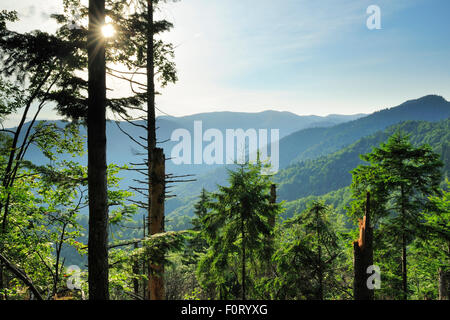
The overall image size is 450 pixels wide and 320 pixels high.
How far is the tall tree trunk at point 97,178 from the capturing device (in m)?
4.33

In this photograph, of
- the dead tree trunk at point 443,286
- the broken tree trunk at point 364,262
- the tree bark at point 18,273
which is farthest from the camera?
the dead tree trunk at point 443,286

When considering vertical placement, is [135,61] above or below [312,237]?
above

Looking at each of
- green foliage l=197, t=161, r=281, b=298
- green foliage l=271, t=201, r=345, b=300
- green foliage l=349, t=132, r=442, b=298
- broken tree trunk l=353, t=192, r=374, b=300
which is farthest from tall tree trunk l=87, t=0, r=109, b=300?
green foliage l=349, t=132, r=442, b=298

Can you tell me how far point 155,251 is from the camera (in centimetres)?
462

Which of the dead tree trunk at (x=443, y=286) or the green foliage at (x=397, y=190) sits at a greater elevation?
the green foliage at (x=397, y=190)

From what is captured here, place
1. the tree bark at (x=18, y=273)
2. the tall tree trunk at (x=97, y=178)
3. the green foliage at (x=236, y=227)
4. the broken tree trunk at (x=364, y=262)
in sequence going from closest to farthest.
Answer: the tree bark at (x=18, y=273)
the tall tree trunk at (x=97, y=178)
the broken tree trunk at (x=364, y=262)
the green foliage at (x=236, y=227)

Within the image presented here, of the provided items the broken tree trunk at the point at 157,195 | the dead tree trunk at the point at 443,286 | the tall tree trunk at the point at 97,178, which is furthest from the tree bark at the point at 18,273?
the dead tree trunk at the point at 443,286

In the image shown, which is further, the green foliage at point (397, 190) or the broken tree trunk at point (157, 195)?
the green foliage at point (397, 190)

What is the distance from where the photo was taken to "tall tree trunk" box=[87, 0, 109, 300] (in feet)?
14.2

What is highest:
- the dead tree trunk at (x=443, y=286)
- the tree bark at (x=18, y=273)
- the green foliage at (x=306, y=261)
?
the tree bark at (x=18, y=273)

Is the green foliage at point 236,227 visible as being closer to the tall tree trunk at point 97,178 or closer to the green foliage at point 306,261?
the green foliage at point 306,261
